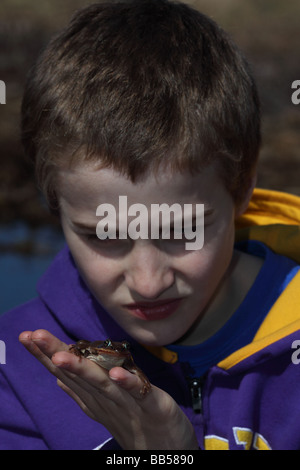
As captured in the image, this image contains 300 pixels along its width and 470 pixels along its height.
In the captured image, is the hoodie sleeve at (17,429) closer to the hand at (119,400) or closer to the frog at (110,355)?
the hand at (119,400)

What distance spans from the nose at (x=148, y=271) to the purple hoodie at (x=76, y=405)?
523mm

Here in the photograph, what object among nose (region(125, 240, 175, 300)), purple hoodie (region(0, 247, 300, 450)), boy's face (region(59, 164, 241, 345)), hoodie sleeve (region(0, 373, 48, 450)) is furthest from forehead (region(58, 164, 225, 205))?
hoodie sleeve (region(0, 373, 48, 450))

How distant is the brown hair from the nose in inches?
9.9

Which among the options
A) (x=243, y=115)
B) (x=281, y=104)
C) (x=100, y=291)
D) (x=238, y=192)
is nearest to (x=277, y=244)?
(x=238, y=192)

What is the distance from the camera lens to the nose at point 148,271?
7.38 feet

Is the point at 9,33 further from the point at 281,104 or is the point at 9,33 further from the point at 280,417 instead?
the point at 280,417

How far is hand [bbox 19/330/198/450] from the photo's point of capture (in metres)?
2.04

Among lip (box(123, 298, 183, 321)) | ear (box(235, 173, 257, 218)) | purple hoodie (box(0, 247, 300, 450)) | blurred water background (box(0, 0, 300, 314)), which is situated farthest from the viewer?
blurred water background (box(0, 0, 300, 314))

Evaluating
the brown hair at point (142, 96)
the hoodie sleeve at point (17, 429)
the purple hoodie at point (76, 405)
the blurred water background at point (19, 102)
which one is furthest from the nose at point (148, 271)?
the blurred water background at point (19, 102)

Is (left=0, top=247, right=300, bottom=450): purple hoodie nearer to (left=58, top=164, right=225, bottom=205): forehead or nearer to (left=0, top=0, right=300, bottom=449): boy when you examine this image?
(left=0, top=0, right=300, bottom=449): boy

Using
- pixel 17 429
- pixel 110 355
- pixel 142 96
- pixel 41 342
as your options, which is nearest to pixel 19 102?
pixel 17 429

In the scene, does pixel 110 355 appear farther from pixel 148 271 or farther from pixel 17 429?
pixel 17 429

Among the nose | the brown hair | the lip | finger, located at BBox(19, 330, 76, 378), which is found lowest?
finger, located at BBox(19, 330, 76, 378)

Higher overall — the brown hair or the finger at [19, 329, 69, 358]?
the brown hair
